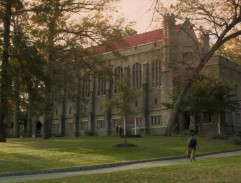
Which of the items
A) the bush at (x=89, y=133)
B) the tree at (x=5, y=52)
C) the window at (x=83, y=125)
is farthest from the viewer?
the window at (x=83, y=125)

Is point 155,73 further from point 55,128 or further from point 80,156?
point 80,156

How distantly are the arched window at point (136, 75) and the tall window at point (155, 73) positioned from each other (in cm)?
219

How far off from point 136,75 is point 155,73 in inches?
129

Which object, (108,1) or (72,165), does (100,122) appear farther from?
(72,165)

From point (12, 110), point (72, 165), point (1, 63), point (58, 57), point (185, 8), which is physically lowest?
point (72, 165)

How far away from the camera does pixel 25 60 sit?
22641 mm

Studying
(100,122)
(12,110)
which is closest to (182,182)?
(12,110)

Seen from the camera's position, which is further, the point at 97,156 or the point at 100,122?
the point at 100,122

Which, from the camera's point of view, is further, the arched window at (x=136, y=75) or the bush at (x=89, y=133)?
the bush at (x=89, y=133)

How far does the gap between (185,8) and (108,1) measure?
22.8 ft

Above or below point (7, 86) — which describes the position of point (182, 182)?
below

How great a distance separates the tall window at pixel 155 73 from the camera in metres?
48.4

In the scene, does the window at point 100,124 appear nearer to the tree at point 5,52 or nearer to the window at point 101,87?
the window at point 101,87

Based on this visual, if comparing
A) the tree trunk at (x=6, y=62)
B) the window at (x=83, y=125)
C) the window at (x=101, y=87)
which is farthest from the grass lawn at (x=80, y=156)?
the window at (x=83, y=125)
